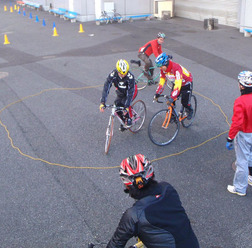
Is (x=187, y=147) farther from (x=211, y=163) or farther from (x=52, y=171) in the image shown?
(x=52, y=171)

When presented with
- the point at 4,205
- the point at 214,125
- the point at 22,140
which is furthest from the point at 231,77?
the point at 4,205

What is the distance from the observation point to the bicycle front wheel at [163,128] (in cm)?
746

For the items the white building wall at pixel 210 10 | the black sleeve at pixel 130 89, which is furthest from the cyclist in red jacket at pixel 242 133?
the white building wall at pixel 210 10

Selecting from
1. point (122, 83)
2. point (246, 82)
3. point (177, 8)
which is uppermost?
point (177, 8)

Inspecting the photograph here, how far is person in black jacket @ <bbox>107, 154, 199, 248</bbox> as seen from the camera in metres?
2.78

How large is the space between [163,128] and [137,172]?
5054 millimetres

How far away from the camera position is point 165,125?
7660 millimetres

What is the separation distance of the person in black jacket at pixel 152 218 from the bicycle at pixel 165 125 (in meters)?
4.32

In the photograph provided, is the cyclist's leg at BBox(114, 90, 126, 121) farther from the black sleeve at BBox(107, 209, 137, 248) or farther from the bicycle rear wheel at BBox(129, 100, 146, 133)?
the black sleeve at BBox(107, 209, 137, 248)

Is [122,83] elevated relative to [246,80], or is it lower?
lower

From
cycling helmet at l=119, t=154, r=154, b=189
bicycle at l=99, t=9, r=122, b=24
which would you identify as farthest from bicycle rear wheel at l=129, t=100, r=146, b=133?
bicycle at l=99, t=9, r=122, b=24

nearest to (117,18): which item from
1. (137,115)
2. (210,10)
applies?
(210,10)

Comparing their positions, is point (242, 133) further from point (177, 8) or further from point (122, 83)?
point (177, 8)

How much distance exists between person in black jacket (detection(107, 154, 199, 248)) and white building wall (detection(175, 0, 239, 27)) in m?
20.2
